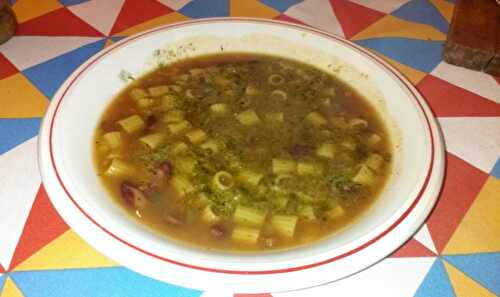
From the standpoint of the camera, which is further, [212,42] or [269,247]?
[212,42]

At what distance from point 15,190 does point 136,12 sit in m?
1.30

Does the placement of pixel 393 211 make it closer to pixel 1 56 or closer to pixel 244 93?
pixel 244 93

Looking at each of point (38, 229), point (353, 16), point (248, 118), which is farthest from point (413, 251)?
point (353, 16)

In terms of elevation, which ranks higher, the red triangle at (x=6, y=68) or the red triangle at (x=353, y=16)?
the red triangle at (x=353, y=16)

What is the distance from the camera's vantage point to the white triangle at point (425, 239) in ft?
4.90

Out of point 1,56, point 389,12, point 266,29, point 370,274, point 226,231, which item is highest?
point 389,12

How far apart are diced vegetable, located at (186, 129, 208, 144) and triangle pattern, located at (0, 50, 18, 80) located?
0.90 meters

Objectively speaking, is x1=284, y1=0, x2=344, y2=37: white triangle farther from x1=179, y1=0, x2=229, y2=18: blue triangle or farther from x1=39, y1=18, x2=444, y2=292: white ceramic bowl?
x1=39, y1=18, x2=444, y2=292: white ceramic bowl

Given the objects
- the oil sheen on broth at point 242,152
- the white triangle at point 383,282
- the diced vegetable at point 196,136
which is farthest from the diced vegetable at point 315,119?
the white triangle at point 383,282

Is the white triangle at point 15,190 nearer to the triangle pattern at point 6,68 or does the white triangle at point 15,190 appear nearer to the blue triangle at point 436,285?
the triangle pattern at point 6,68

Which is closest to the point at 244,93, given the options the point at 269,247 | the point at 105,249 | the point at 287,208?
the point at 287,208

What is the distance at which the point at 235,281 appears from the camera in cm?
105

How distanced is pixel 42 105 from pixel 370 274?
143 centimetres

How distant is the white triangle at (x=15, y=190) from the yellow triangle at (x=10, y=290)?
0.20 ft
